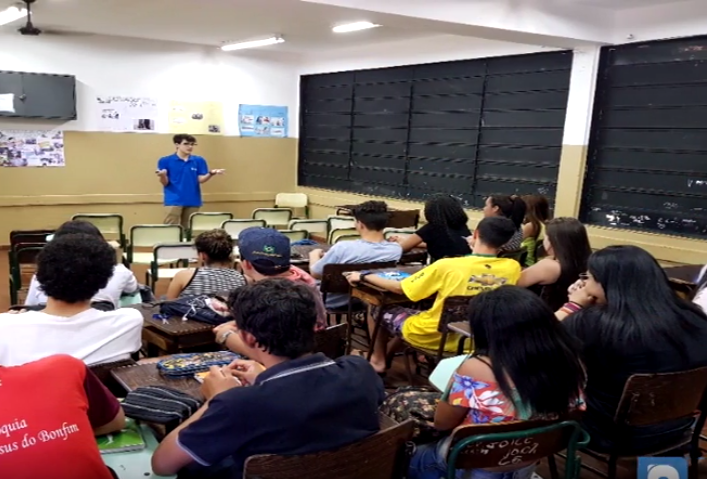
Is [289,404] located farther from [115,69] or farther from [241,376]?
[115,69]

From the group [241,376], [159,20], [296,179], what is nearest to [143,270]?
[159,20]

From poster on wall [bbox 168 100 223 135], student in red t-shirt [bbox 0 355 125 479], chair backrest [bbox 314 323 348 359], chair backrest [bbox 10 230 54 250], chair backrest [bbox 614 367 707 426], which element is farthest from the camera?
poster on wall [bbox 168 100 223 135]

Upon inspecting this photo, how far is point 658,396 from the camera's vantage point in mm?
2074

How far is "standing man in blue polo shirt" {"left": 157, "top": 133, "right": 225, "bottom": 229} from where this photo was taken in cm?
758

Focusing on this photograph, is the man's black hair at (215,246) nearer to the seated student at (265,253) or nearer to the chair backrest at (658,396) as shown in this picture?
the seated student at (265,253)

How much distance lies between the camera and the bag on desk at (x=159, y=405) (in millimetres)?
1604

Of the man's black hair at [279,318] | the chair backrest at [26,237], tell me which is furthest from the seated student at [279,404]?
the chair backrest at [26,237]

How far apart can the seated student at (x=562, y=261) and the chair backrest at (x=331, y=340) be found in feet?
4.42

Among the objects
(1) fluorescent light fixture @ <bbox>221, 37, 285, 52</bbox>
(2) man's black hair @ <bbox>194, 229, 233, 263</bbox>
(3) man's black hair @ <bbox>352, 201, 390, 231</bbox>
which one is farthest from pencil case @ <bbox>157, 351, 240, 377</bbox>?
(1) fluorescent light fixture @ <bbox>221, 37, 285, 52</bbox>

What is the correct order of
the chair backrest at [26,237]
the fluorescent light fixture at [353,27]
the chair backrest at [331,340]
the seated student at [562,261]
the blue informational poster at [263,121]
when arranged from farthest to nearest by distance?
the blue informational poster at [263,121] → the fluorescent light fixture at [353,27] → the chair backrest at [26,237] → the seated student at [562,261] → the chair backrest at [331,340]

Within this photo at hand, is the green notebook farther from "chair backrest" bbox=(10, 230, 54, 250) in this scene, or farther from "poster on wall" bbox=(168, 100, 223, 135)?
"poster on wall" bbox=(168, 100, 223, 135)

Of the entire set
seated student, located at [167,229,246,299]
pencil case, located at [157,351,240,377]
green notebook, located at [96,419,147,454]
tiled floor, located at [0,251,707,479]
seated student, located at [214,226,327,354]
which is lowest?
tiled floor, located at [0,251,707,479]

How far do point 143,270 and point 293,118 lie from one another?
401 cm

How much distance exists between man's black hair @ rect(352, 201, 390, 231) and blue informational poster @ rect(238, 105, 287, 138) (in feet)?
19.2
